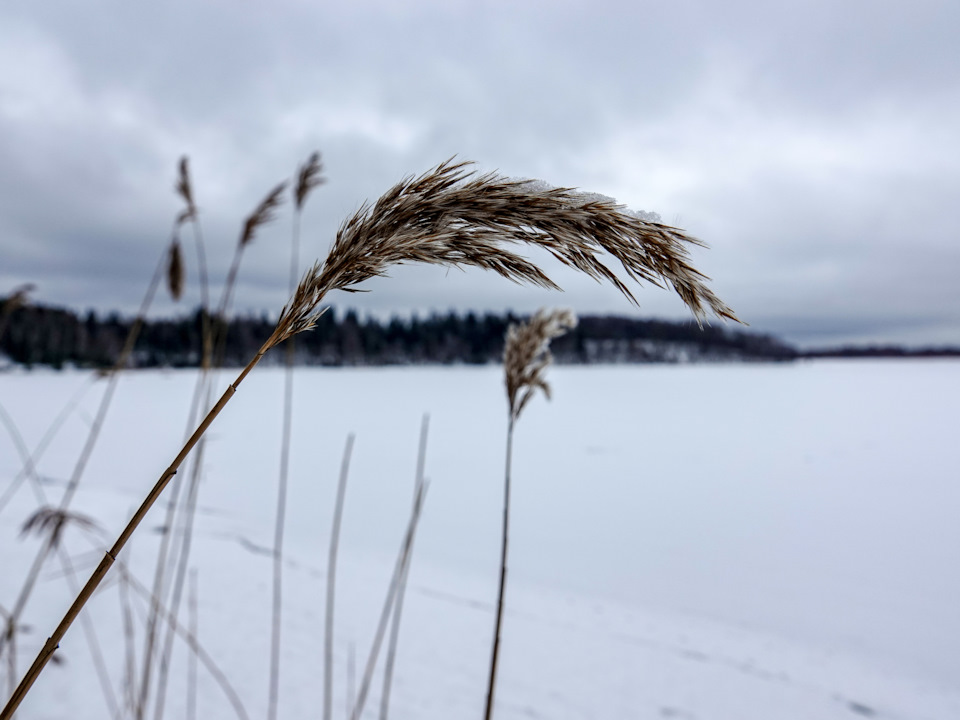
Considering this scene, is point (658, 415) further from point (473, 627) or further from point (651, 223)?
point (651, 223)

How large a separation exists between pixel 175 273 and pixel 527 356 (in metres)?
1.58

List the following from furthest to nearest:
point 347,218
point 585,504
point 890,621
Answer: point 585,504, point 890,621, point 347,218

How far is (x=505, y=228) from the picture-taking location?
75cm

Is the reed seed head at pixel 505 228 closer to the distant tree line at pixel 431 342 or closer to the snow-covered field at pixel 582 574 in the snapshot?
the snow-covered field at pixel 582 574

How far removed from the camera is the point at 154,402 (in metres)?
22.2

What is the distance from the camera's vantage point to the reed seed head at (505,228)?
28.5 inches

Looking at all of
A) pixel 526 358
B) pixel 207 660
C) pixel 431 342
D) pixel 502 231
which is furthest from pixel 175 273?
pixel 431 342

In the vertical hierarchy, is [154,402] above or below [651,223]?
below

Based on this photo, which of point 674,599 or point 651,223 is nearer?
point 651,223

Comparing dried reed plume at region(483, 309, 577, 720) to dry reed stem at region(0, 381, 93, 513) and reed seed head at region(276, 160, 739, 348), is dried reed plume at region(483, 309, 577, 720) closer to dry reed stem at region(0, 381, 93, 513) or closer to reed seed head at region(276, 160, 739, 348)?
reed seed head at region(276, 160, 739, 348)

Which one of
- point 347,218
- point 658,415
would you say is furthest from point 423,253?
point 658,415

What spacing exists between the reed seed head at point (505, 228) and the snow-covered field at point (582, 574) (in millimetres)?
3350

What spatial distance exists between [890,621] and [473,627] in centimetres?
374

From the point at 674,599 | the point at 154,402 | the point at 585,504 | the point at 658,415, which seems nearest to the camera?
the point at 674,599
